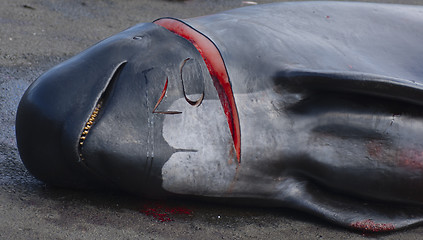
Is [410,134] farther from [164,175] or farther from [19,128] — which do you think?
[19,128]

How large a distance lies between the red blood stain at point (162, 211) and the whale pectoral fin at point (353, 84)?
65 centimetres

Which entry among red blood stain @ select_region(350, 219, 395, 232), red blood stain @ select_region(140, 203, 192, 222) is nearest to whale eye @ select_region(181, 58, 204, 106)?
red blood stain @ select_region(140, 203, 192, 222)

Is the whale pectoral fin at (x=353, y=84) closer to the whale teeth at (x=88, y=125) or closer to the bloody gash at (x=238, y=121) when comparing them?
the bloody gash at (x=238, y=121)

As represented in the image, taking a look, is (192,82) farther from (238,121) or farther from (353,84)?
(353,84)

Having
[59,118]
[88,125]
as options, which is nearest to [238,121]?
[88,125]

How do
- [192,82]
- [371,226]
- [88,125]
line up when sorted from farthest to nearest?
[371,226]
[192,82]
[88,125]

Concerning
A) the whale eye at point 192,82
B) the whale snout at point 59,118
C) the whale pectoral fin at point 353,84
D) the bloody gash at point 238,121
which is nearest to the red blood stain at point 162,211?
the bloody gash at point 238,121

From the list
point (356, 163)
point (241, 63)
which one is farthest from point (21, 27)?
point (356, 163)

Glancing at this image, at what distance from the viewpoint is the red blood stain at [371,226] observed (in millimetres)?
2598

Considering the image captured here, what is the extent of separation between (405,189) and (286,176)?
0.49m

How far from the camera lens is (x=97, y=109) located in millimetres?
2379

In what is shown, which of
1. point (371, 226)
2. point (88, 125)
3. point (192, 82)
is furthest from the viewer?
point (371, 226)

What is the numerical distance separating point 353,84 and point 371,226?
0.60 m

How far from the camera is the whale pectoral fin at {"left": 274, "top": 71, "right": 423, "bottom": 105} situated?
2404mm
